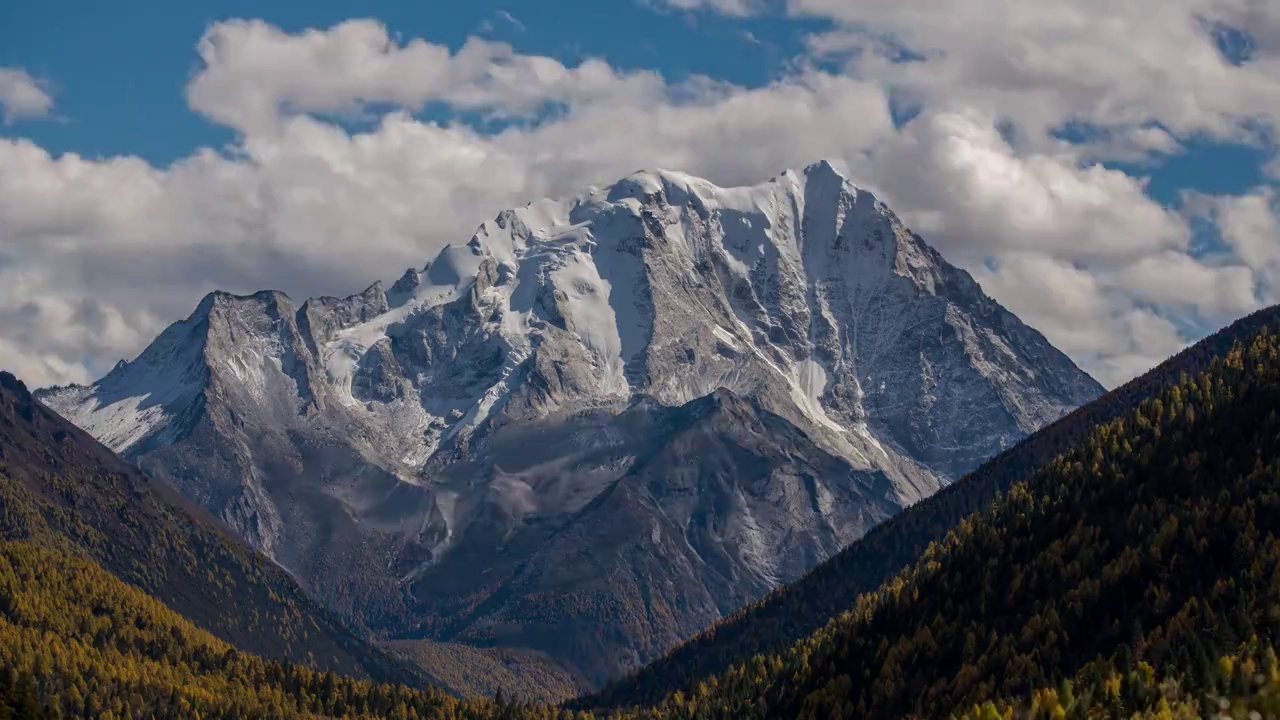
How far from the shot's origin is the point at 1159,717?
19838 centimetres

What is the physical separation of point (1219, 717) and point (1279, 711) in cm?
670

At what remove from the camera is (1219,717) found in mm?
192750

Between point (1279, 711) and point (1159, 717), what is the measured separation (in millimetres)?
14192

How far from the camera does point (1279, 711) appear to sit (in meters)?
189

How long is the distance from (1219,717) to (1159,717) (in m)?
7.55
